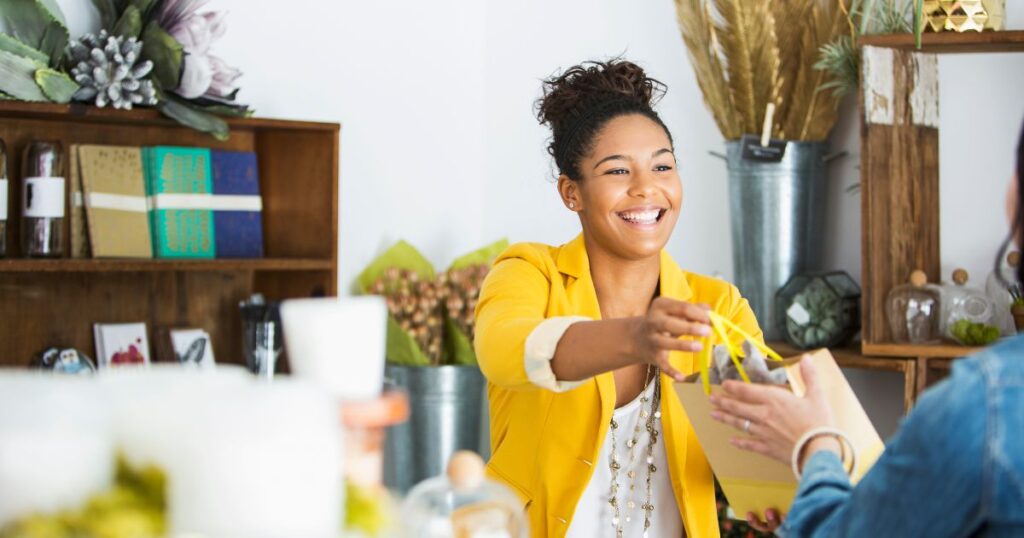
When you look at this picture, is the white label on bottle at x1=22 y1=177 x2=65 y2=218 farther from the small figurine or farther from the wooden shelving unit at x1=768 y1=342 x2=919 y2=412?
the wooden shelving unit at x1=768 y1=342 x2=919 y2=412

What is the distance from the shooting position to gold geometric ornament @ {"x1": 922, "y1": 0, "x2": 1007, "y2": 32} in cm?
296

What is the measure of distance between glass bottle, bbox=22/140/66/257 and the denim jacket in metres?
2.68

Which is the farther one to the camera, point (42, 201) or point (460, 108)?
point (460, 108)

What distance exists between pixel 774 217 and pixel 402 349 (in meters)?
1.27

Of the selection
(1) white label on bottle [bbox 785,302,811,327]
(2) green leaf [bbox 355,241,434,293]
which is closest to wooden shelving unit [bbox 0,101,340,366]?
(2) green leaf [bbox 355,241,434,293]

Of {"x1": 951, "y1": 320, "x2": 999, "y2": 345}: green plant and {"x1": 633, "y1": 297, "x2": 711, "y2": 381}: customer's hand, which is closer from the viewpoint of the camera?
{"x1": 633, "y1": 297, "x2": 711, "y2": 381}: customer's hand

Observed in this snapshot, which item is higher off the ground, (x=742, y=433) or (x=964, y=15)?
(x=964, y=15)

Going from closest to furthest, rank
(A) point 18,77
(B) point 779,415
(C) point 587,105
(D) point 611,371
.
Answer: (B) point 779,415
(D) point 611,371
(C) point 587,105
(A) point 18,77

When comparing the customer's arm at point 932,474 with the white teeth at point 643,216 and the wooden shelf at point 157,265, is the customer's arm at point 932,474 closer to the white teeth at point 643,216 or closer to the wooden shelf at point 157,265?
the white teeth at point 643,216

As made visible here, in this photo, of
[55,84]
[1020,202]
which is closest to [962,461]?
[1020,202]

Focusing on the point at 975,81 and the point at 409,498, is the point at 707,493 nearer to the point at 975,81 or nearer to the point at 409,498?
the point at 409,498

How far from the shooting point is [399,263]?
4172 mm

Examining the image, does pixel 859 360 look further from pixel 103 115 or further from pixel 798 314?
pixel 103 115

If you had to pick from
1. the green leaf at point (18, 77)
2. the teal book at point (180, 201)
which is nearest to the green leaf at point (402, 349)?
the teal book at point (180, 201)
